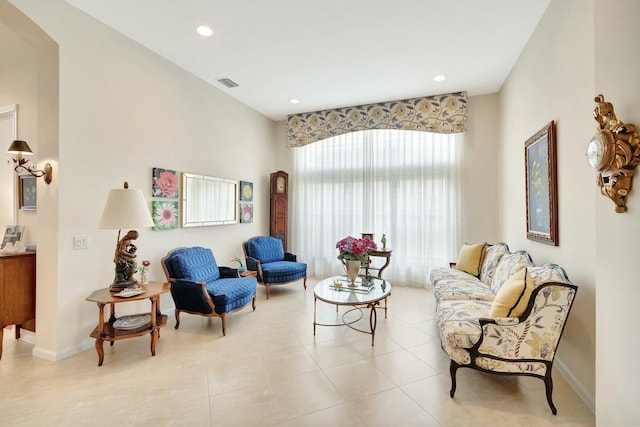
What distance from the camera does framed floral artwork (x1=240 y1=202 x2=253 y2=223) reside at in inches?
197

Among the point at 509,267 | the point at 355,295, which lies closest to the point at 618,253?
the point at 509,267

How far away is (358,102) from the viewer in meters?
5.04

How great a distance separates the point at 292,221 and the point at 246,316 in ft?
8.29

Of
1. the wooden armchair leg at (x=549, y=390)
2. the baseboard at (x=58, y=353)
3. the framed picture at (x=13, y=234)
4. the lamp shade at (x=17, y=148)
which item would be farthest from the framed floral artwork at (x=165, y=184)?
the wooden armchair leg at (x=549, y=390)

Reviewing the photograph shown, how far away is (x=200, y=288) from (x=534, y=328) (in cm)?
294

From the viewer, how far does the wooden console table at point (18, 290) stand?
252 centimetres

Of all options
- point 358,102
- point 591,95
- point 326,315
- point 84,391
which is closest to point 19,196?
point 84,391

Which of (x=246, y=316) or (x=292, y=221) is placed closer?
(x=246, y=316)

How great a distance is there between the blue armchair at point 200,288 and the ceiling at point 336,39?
2.46m

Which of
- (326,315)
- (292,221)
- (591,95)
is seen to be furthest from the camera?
(292,221)

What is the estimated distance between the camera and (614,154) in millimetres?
1336

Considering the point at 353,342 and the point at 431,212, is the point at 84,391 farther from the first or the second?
the point at 431,212

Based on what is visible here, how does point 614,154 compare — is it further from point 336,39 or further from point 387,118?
point 387,118

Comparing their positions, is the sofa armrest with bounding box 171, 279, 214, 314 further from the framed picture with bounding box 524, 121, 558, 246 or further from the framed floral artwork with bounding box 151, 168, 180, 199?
the framed picture with bounding box 524, 121, 558, 246
